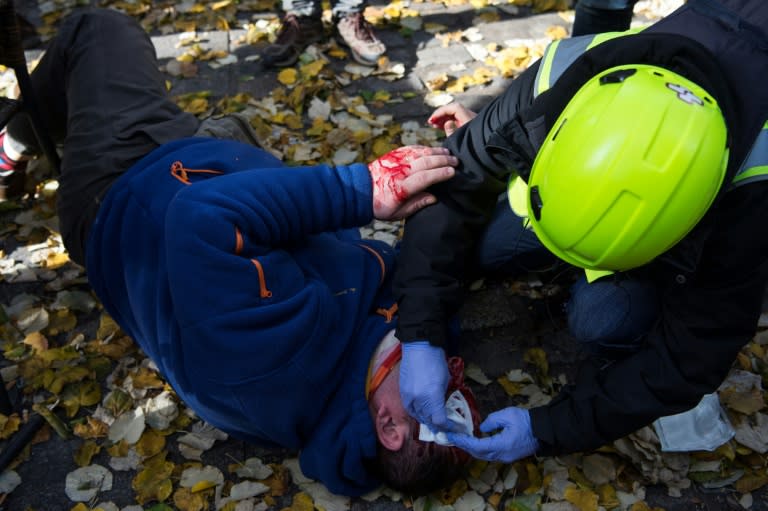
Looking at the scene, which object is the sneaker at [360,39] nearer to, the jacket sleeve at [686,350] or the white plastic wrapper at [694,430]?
the jacket sleeve at [686,350]

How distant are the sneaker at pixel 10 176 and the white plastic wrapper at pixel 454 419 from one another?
2469 mm

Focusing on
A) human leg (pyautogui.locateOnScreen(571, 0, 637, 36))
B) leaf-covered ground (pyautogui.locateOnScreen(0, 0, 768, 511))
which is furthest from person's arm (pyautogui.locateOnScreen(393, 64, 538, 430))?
human leg (pyautogui.locateOnScreen(571, 0, 637, 36))

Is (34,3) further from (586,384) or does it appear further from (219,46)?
(586,384)

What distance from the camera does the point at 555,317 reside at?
3.16m

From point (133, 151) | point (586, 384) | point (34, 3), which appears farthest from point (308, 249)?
point (34, 3)

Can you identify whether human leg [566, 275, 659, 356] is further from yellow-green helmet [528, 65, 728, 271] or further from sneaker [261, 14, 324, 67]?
sneaker [261, 14, 324, 67]

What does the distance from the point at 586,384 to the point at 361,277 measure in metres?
0.93

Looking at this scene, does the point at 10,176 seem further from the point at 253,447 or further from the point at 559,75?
the point at 559,75

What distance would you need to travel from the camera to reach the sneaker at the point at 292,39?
443 centimetres

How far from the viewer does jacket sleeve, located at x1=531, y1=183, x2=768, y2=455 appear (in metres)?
1.88

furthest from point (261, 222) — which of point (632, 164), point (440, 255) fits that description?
point (632, 164)

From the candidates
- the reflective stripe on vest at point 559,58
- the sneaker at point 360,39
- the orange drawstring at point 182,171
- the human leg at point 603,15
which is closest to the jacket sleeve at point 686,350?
the reflective stripe on vest at point 559,58

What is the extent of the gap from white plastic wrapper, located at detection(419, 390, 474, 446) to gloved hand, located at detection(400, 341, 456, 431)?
20 mm

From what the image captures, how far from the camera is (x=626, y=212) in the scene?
169 centimetres
